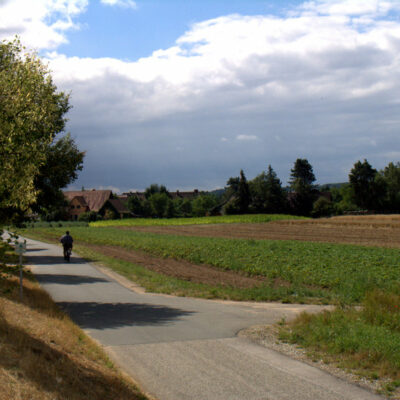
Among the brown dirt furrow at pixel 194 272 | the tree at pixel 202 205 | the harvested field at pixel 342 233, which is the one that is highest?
the tree at pixel 202 205

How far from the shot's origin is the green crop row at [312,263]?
18391mm

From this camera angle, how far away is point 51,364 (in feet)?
21.0

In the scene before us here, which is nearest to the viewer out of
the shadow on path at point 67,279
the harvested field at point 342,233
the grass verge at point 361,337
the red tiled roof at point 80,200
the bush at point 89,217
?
the grass verge at point 361,337

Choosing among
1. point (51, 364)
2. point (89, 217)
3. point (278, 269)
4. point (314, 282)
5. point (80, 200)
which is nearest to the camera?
point (51, 364)

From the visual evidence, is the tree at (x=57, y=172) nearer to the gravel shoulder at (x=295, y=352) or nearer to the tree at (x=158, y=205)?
the gravel shoulder at (x=295, y=352)

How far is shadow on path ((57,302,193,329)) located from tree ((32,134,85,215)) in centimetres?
883

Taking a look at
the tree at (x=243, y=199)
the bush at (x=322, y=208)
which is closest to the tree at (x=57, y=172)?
the tree at (x=243, y=199)

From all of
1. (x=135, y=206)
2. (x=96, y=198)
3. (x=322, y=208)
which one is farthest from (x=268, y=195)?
(x=96, y=198)

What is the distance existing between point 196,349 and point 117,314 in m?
4.42

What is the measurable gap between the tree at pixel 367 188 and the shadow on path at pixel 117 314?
93685 mm

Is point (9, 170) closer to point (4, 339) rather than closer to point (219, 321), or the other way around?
point (4, 339)

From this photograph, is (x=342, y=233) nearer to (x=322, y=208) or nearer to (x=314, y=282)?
(x=314, y=282)

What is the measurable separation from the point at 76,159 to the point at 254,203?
3222 inches

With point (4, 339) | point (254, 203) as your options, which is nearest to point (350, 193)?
point (254, 203)
